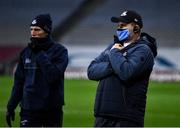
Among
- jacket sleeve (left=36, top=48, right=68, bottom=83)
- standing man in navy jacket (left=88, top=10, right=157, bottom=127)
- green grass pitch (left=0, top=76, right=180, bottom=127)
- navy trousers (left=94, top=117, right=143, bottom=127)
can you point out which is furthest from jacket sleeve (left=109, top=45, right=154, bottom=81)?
green grass pitch (left=0, top=76, right=180, bottom=127)

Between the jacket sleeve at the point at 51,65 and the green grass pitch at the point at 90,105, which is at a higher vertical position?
the jacket sleeve at the point at 51,65

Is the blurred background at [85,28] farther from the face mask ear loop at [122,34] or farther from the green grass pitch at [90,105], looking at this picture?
the face mask ear loop at [122,34]

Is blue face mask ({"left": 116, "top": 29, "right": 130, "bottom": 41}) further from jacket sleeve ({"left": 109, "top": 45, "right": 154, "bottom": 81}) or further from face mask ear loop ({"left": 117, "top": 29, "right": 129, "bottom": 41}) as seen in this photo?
jacket sleeve ({"left": 109, "top": 45, "right": 154, "bottom": 81})

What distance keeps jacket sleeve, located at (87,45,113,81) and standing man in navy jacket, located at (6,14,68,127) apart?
1049mm

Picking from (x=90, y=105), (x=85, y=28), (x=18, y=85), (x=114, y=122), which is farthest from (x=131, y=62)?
(x=85, y=28)

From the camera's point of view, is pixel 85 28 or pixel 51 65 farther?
pixel 85 28

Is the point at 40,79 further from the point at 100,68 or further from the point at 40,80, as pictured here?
the point at 100,68

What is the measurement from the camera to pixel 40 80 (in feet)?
21.9

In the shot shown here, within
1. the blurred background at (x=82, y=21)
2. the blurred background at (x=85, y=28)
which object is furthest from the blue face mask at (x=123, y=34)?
the blurred background at (x=82, y=21)

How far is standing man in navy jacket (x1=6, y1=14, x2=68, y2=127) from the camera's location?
667 centimetres

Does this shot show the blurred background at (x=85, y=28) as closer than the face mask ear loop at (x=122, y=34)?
No

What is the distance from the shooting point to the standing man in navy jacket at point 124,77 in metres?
5.41

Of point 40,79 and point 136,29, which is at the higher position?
point 136,29

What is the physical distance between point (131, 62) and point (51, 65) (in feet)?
4.67
